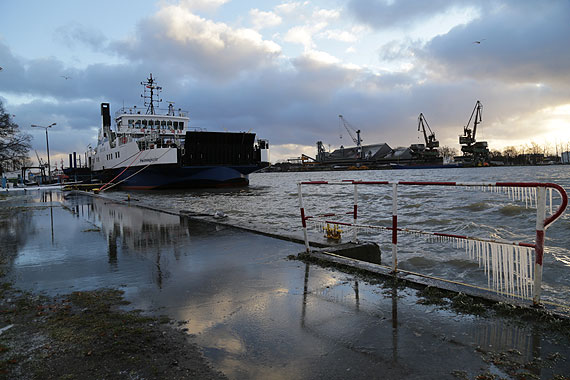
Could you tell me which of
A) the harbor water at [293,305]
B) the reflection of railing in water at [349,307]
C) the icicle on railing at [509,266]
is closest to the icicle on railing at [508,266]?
the icicle on railing at [509,266]

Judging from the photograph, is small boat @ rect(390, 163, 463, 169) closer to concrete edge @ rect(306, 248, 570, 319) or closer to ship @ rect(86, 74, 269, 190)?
ship @ rect(86, 74, 269, 190)

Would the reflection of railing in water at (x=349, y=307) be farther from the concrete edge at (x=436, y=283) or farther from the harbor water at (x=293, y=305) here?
the concrete edge at (x=436, y=283)

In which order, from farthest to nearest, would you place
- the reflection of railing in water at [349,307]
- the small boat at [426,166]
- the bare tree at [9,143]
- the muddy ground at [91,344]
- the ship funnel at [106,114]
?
the small boat at [426,166] < the ship funnel at [106,114] < the bare tree at [9,143] < the reflection of railing in water at [349,307] < the muddy ground at [91,344]

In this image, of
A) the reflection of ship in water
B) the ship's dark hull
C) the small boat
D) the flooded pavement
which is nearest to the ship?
the ship's dark hull

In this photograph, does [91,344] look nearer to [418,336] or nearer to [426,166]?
[418,336]

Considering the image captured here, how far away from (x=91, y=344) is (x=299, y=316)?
1805 mm

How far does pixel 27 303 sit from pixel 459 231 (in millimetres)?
11432

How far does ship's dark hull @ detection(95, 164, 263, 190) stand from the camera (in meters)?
33.5

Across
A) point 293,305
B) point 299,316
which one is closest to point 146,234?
point 293,305

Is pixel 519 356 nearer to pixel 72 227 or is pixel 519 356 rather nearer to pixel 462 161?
pixel 72 227

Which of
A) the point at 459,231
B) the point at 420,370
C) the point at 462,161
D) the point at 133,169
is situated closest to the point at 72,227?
the point at 420,370

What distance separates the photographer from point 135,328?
321 cm

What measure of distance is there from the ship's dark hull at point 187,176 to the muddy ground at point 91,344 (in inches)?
1173

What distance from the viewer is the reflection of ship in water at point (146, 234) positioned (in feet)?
21.5
